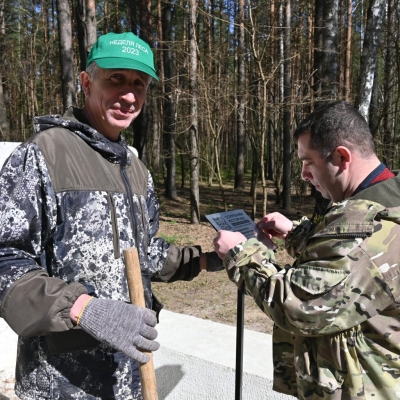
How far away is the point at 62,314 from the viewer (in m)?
1.54

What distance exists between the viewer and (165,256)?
2.31 meters

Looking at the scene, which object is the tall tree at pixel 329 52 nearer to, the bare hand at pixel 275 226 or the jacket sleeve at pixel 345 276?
the bare hand at pixel 275 226

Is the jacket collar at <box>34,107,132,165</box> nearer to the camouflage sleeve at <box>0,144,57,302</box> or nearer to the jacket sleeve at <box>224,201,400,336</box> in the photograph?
the camouflage sleeve at <box>0,144,57,302</box>

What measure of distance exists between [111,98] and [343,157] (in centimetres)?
98

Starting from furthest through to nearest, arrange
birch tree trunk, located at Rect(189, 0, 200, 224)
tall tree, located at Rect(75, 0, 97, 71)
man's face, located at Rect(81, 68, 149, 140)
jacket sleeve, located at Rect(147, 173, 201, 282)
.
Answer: birch tree trunk, located at Rect(189, 0, 200, 224)
tall tree, located at Rect(75, 0, 97, 71)
jacket sleeve, located at Rect(147, 173, 201, 282)
man's face, located at Rect(81, 68, 149, 140)


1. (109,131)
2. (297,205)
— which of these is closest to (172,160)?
(297,205)

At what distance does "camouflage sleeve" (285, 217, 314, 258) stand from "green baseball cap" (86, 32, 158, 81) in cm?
101

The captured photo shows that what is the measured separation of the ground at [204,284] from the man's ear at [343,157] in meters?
4.12

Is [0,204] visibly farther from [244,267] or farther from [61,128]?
[244,267]

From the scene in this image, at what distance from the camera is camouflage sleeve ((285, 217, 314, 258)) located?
85.1 inches

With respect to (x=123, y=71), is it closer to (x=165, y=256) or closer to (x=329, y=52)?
(x=165, y=256)

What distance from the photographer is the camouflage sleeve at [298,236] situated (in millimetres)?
2162

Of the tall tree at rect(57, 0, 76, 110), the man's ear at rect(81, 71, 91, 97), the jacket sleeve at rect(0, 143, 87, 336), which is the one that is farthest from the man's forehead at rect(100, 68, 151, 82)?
the tall tree at rect(57, 0, 76, 110)

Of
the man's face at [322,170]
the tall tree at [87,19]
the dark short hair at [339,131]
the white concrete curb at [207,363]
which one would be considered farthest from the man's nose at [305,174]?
the tall tree at [87,19]
